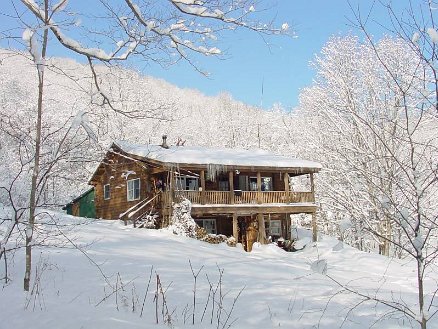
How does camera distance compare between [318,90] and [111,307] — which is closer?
[111,307]

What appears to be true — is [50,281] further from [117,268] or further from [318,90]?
[318,90]

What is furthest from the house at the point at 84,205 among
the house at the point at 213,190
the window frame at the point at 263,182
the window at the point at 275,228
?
the window at the point at 275,228

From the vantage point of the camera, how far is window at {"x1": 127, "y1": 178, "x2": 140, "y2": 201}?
25.0 meters

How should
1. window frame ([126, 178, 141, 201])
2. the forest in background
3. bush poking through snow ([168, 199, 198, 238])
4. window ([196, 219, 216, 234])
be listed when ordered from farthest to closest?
window ([196, 219, 216, 234]), window frame ([126, 178, 141, 201]), bush poking through snow ([168, 199, 198, 238]), the forest in background

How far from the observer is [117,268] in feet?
29.3

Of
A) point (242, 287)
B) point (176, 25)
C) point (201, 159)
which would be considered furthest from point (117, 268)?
point (201, 159)

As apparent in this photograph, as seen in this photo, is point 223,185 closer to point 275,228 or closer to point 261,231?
point 261,231

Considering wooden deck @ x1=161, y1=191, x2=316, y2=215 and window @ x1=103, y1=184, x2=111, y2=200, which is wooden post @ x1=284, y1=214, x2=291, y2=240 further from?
window @ x1=103, y1=184, x2=111, y2=200

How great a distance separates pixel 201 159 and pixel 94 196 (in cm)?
1206

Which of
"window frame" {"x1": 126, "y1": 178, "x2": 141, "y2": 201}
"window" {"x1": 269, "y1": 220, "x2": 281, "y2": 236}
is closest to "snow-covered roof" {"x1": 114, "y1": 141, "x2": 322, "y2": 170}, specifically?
"window frame" {"x1": 126, "y1": 178, "x2": 141, "y2": 201}

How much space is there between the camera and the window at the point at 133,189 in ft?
82.0

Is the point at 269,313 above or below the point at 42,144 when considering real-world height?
below

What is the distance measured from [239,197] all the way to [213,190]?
2.33m

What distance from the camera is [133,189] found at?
2539cm
